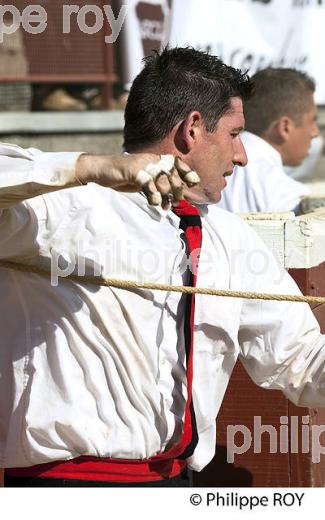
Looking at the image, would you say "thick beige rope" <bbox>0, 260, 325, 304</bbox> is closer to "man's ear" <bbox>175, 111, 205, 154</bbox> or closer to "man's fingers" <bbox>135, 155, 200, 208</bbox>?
"man's ear" <bbox>175, 111, 205, 154</bbox>

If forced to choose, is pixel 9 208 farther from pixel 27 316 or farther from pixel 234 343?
pixel 234 343

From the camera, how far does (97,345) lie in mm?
2537

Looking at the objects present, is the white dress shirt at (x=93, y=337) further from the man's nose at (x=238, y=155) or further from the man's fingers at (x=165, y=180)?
the man's fingers at (x=165, y=180)

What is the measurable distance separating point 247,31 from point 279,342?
6503 millimetres

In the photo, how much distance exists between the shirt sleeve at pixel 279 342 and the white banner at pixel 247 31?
6.05 metres

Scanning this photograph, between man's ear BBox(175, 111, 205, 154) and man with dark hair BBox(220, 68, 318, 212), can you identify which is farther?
man with dark hair BBox(220, 68, 318, 212)

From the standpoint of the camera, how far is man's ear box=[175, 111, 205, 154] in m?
2.77

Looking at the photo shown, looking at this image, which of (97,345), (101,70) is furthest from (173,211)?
(101,70)

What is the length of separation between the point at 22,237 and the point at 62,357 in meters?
0.27

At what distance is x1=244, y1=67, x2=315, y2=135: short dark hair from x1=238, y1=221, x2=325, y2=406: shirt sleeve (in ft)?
10.5

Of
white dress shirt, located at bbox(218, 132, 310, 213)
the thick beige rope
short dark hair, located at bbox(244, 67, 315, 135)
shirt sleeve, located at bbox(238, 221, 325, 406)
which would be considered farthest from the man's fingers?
short dark hair, located at bbox(244, 67, 315, 135)

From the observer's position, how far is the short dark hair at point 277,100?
6.08 meters

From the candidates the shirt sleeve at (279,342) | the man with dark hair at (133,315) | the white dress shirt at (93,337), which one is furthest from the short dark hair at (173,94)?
the shirt sleeve at (279,342)

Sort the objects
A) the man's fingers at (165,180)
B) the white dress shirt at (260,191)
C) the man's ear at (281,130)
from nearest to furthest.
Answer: the man's fingers at (165,180) < the white dress shirt at (260,191) < the man's ear at (281,130)
